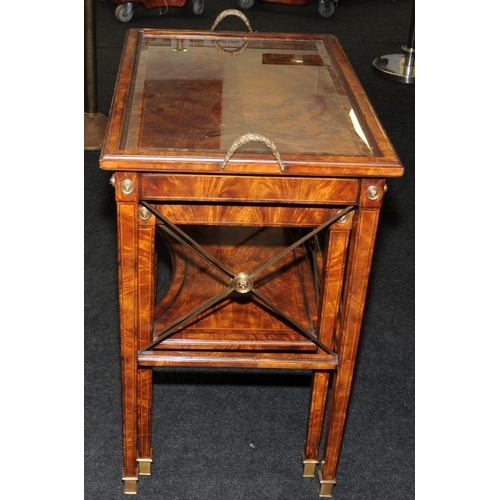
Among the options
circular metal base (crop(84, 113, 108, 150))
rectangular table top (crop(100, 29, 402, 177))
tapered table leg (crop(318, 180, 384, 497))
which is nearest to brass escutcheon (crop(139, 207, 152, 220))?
rectangular table top (crop(100, 29, 402, 177))

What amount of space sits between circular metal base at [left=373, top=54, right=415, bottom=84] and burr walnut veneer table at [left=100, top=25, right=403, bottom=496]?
2387 mm

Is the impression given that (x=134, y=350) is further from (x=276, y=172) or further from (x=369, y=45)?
(x=369, y=45)

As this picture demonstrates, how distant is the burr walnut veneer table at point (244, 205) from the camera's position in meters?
1.58

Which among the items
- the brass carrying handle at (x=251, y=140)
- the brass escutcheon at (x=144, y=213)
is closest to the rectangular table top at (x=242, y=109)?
the brass carrying handle at (x=251, y=140)

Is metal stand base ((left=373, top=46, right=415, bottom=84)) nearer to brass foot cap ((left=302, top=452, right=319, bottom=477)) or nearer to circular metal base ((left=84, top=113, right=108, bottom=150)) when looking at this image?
circular metal base ((left=84, top=113, right=108, bottom=150))

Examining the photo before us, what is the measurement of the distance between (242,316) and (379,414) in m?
0.59

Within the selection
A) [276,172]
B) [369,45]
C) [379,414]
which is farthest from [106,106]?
[276,172]

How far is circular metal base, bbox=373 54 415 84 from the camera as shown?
4.53 m

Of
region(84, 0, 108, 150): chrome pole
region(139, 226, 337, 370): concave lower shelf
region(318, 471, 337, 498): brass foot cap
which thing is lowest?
region(318, 471, 337, 498): brass foot cap

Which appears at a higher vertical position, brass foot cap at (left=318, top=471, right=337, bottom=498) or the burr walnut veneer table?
the burr walnut veneer table

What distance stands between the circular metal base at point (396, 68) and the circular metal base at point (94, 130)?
162cm

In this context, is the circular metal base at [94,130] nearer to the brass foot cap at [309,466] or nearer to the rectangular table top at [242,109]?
the rectangular table top at [242,109]

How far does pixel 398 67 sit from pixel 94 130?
71.8 inches

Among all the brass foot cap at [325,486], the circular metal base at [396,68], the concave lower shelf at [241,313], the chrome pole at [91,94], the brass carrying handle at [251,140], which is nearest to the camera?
the brass carrying handle at [251,140]
